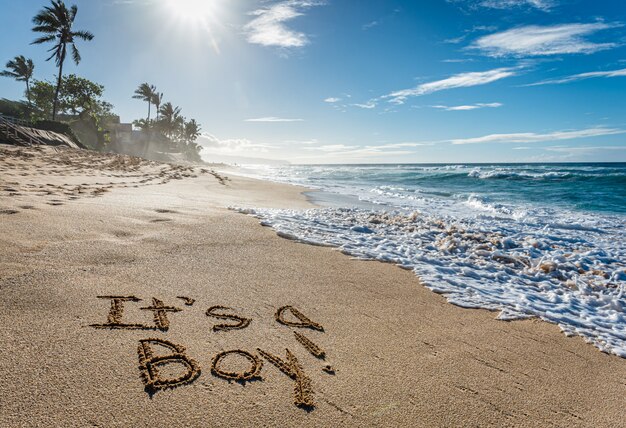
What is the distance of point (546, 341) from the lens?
8.73 ft

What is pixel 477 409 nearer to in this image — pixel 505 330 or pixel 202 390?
pixel 505 330

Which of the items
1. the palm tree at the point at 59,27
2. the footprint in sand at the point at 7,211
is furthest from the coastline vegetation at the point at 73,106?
the footprint in sand at the point at 7,211

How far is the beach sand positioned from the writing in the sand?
2cm

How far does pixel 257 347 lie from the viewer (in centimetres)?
206

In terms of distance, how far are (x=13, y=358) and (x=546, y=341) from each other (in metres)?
3.64

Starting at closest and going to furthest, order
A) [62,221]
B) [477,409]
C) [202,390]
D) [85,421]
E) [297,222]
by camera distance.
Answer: [85,421], [202,390], [477,409], [62,221], [297,222]

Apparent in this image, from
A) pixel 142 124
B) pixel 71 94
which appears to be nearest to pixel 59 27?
pixel 71 94

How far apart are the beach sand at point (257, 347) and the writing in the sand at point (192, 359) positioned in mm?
18

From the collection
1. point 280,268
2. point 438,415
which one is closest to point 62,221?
point 280,268

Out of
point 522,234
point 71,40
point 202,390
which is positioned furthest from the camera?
point 71,40

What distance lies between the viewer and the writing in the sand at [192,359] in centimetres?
168

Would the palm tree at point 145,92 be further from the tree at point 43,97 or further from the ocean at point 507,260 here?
the ocean at point 507,260

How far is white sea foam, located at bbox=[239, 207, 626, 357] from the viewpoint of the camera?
3.28m

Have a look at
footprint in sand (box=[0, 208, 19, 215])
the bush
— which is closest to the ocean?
footprint in sand (box=[0, 208, 19, 215])
